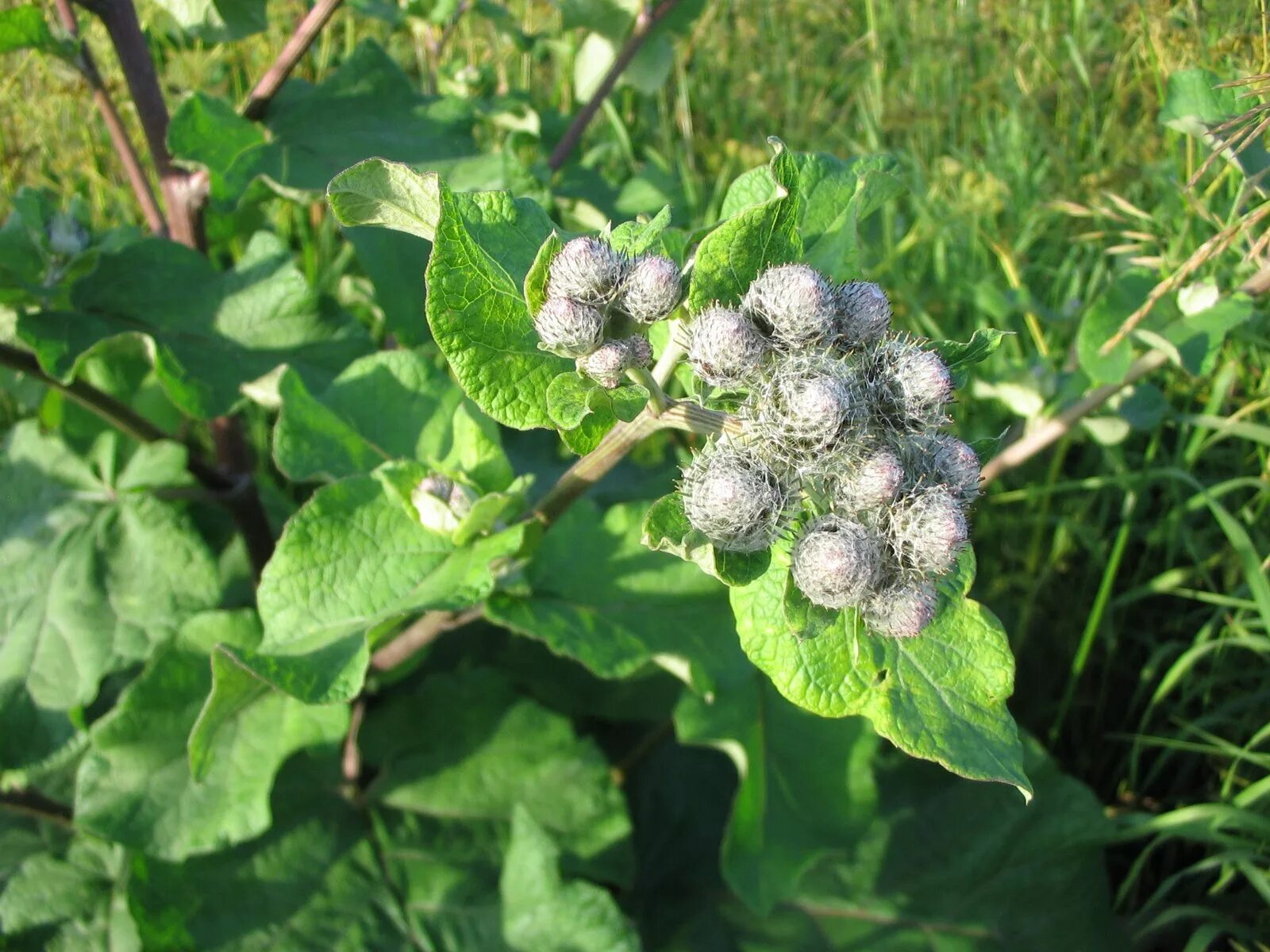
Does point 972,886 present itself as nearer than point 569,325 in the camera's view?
No

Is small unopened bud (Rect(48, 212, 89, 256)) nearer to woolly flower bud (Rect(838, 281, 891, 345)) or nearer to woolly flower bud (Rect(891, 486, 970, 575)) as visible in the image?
woolly flower bud (Rect(838, 281, 891, 345))

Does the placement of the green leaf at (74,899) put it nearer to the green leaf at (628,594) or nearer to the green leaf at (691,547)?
the green leaf at (628,594)

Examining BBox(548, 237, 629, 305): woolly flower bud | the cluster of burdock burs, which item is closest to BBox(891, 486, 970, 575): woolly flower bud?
the cluster of burdock burs

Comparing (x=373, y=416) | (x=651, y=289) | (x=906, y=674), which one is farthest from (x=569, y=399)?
(x=373, y=416)

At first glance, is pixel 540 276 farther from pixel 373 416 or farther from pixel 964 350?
pixel 373 416

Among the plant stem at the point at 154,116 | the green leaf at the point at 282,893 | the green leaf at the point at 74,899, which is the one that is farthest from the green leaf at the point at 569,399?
the green leaf at the point at 74,899

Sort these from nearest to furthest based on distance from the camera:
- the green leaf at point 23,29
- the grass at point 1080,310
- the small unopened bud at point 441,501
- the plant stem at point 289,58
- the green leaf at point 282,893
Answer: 1. the small unopened bud at point 441,501
2. the green leaf at point 23,29
3. the plant stem at point 289,58
4. the green leaf at point 282,893
5. the grass at point 1080,310
